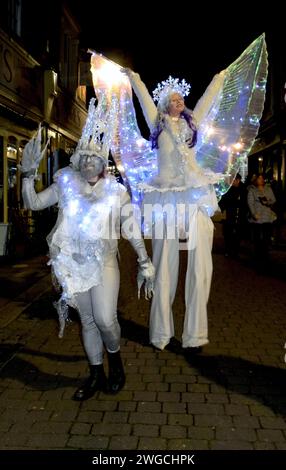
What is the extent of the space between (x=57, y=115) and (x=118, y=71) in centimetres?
1265

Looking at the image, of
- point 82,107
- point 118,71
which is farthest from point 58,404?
point 82,107

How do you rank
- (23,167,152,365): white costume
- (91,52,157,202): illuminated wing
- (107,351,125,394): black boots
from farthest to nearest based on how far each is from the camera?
(91,52,157,202): illuminated wing < (107,351,125,394): black boots < (23,167,152,365): white costume

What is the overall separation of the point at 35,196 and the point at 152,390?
179cm

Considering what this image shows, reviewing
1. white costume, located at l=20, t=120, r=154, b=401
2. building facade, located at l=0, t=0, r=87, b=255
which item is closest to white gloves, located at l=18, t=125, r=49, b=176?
white costume, located at l=20, t=120, r=154, b=401

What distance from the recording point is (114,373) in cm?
396

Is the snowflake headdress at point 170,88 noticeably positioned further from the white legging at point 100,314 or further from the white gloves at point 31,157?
the white legging at point 100,314

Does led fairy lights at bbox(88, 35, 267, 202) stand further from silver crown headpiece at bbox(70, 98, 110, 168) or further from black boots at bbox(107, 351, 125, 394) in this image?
black boots at bbox(107, 351, 125, 394)

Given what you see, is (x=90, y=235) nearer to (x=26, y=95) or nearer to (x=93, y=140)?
(x=93, y=140)

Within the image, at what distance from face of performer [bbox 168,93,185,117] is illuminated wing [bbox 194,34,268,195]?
59cm

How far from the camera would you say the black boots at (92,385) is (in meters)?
3.83

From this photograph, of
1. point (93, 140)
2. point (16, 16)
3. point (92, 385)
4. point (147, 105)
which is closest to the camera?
point (93, 140)

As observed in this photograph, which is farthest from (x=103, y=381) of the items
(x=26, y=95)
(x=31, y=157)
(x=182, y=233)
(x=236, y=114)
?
(x=26, y=95)

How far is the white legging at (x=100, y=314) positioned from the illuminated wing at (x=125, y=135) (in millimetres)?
1808

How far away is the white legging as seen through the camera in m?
3.66
